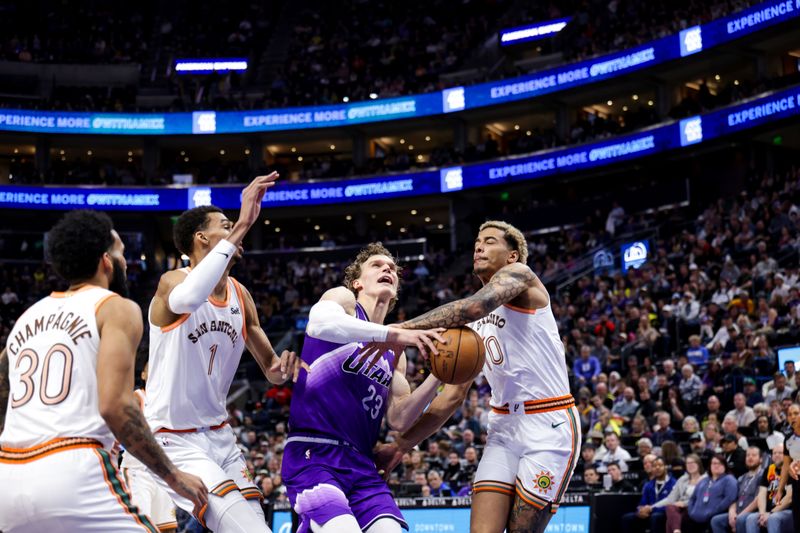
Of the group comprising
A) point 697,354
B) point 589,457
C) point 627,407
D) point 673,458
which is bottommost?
point 589,457

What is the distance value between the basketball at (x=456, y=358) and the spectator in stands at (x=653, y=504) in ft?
27.1

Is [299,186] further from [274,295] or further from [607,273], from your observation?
[607,273]

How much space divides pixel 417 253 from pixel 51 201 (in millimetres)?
15697

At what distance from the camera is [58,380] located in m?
4.24

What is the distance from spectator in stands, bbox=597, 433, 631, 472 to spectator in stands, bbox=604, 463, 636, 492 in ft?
1.83

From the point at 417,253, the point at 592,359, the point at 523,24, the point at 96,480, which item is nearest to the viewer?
the point at 96,480

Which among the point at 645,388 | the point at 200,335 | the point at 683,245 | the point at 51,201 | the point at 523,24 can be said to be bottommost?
the point at 645,388

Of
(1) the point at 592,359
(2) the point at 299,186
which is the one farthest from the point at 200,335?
(2) the point at 299,186

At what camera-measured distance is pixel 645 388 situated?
1738 cm

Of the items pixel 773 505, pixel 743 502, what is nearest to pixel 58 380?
pixel 773 505

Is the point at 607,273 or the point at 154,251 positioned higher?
the point at 154,251

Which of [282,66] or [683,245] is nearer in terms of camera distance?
[683,245]

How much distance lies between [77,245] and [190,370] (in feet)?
6.03

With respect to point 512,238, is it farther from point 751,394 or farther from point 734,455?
point 751,394
